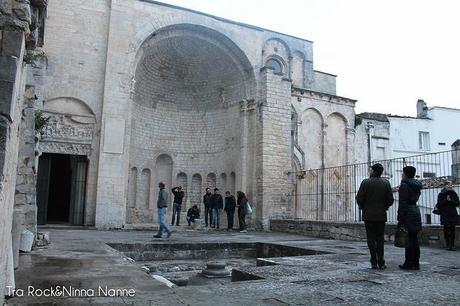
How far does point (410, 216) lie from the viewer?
6.13m

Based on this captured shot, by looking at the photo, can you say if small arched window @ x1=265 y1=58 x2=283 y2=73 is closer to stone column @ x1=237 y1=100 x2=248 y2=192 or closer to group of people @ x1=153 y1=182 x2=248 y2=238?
stone column @ x1=237 y1=100 x2=248 y2=192

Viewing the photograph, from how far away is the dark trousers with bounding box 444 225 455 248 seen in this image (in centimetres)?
898

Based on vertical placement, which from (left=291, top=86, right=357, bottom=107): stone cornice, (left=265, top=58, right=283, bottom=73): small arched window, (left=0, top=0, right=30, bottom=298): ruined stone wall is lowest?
(left=0, top=0, right=30, bottom=298): ruined stone wall

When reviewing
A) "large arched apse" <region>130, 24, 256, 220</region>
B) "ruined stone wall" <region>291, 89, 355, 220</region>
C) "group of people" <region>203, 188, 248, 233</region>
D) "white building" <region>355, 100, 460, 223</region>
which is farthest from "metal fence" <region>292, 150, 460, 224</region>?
"white building" <region>355, 100, 460, 223</region>

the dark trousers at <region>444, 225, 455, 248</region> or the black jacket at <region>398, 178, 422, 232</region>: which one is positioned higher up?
the black jacket at <region>398, 178, 422, 232</region>

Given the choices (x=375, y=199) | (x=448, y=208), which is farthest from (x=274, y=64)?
(x=375, y=199)

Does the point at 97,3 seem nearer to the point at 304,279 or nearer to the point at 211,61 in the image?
the point at 211,61

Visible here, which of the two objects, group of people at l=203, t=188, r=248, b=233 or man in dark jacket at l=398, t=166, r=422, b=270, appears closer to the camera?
man in dark jacket at l=398, t=166, r=422, b=270

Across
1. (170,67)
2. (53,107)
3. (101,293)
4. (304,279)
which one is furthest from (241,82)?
(101,293)

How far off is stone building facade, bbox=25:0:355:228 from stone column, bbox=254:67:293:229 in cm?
5

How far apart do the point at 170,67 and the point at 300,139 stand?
778cm

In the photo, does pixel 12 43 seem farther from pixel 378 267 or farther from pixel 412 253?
pixel 412 253

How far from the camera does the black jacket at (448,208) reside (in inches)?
345

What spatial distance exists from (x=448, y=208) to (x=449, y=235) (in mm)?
704
